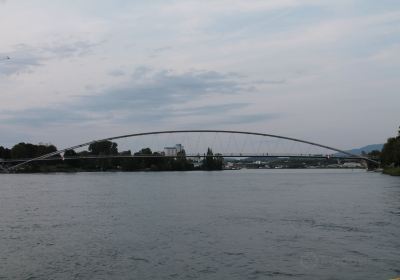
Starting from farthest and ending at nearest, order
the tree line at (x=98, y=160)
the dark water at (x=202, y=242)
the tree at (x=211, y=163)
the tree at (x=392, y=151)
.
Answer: the tree at (x=211, y=163), the tree line at (x=98, y=160), the tree at (x=392, y=151), the dark water at (x=202, y=242)

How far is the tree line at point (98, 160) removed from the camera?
431 ft

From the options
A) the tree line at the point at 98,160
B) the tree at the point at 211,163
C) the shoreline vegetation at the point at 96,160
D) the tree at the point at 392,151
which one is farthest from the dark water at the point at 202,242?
the tree at the point at 211,163

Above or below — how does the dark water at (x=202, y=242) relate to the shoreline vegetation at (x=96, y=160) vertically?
below

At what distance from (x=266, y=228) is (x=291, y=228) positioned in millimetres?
1089

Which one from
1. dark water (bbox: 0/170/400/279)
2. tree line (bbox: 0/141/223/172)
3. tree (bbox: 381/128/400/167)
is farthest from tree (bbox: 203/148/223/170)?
dark water (bbox: 0/170/400/279)

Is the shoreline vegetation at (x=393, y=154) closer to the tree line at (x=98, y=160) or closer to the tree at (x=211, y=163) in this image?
the tree line at (x=98, y=160)

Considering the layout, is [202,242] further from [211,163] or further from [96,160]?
[211,163]

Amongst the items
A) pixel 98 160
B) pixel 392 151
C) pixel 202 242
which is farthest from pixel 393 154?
pixel 98 160

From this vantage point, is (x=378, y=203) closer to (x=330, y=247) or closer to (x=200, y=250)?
(x=330, y=247)

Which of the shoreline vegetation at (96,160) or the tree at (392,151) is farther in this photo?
the shoreline vegetation at (96,160)

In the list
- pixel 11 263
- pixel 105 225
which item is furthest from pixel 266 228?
pixel 11 263

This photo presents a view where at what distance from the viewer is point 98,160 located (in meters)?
149

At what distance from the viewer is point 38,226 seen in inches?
954

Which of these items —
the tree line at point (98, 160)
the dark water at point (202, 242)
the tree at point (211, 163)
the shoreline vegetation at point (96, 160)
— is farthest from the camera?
the tree at point (211, 163)
